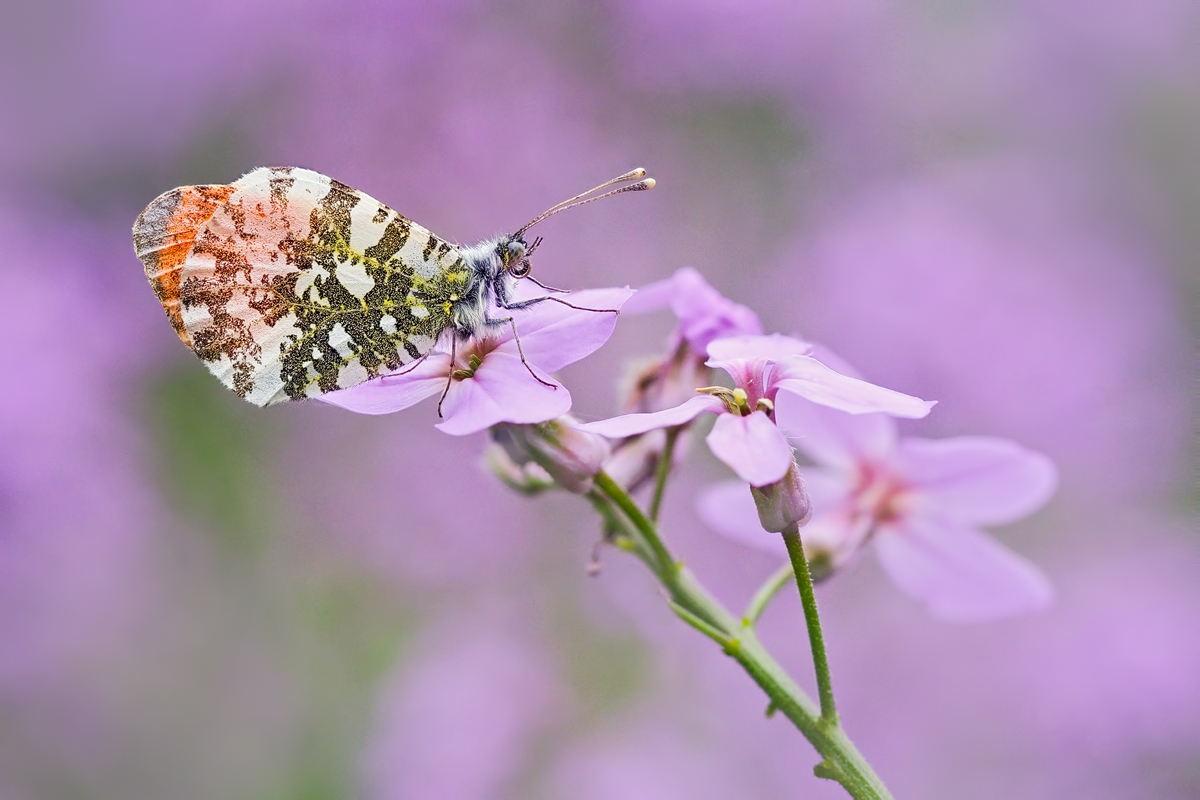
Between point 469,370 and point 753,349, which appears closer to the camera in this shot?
point 753,349

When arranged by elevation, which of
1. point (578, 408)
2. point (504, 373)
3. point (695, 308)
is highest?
point (578, 408)

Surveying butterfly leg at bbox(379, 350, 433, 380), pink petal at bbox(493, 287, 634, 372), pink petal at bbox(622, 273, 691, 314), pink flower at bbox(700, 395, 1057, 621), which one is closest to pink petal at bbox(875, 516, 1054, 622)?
pink flower at bbox(700, 395, 1057, 621)

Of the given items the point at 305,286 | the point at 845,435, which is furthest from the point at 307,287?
the point at 845,435

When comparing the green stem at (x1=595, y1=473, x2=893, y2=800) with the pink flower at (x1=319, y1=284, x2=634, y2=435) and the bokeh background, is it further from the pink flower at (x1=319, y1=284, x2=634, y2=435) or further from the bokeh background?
the bokeh background

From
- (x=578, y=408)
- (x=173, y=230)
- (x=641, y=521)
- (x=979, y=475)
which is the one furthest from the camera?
(x=578, y=408)

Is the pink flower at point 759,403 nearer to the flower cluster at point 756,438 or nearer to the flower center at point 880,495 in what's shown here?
the flower cluster at point 756,438

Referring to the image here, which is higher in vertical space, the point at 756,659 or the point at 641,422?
the point at 641,422

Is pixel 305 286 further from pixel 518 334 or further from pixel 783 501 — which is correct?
pixel 783 501

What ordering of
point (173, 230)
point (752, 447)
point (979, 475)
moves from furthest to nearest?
1. point (979, 475)
2. point (173, 230)
3. point (752, 447)
